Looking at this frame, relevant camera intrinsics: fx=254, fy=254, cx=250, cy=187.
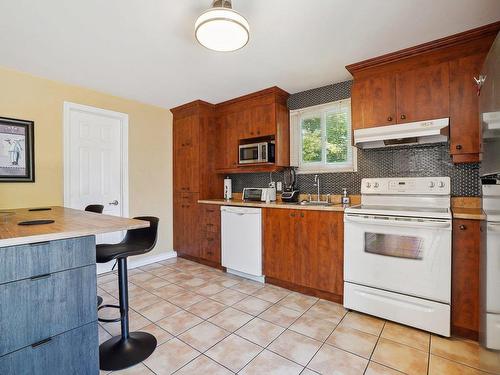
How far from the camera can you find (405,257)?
6.80ft

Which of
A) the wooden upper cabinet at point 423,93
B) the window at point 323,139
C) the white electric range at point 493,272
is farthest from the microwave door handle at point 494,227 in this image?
the window at point 323,139

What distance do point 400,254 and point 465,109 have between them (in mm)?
1321

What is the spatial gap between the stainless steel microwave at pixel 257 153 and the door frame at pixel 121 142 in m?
1.65

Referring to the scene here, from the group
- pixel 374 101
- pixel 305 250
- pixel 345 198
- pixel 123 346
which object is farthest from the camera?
pixel 345 198

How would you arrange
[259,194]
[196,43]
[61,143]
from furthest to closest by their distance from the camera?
1. [259,194]
2. [61,143]
3. [196,43]

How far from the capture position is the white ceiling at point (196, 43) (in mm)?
1761

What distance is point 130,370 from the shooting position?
161cm

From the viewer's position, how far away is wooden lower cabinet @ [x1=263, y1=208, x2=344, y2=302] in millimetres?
2494

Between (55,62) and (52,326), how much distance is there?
8.39ft

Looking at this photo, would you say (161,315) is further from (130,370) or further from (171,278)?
(171,278)

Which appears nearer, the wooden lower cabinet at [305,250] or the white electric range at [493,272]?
the white electric range at [493,272]

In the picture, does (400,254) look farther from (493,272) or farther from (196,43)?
(196,43)

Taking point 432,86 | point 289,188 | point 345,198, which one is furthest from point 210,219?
point 432,86

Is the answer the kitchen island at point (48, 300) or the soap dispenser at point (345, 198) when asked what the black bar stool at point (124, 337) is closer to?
the kitchen island at point (48, 300)
